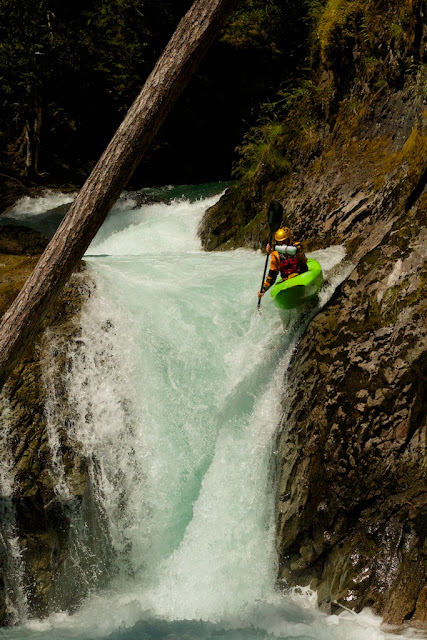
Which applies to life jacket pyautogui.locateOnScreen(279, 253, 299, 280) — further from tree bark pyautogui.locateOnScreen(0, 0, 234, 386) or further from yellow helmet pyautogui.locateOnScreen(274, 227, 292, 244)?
tree bark pyautogui.locateOnScreen(0, 0, 234, 386)

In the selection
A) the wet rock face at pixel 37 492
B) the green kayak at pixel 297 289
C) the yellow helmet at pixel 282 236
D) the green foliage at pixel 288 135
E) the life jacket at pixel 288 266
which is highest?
the green foliage at pixel 288 135

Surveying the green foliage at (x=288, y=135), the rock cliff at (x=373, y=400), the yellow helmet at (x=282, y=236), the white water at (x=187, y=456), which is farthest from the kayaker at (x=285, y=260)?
the green foliage at (x=288, y=135)

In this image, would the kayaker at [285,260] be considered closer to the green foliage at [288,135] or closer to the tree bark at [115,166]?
the tree bark at [115,166]

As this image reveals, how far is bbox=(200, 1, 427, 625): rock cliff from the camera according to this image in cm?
488

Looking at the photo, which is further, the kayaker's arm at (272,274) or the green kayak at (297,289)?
the kayaker's arm at (272,274)

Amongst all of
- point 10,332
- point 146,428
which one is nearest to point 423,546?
point 146,428

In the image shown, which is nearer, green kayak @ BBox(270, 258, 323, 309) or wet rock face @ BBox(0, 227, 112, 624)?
wet rock face @ BBox(0, 227, 112, 624)

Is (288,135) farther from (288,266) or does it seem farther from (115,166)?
(115,166)

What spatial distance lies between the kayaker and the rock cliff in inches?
24.0

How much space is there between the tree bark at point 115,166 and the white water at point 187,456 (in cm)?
177

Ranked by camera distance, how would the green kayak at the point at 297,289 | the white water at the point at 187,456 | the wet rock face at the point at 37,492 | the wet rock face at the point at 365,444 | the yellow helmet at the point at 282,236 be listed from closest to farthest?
the wet rock face at the point at 365,444 → the white water at the point at 187,456 → the wet rock face at the point at 37,492 → the green kayak at the point at 297,289 → the yellow helmet at the point at 282,236

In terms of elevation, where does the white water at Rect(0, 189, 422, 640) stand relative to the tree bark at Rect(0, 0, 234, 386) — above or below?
below

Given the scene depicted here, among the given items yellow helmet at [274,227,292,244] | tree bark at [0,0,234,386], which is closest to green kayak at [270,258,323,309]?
yellow helmet at [274,227,292,244]

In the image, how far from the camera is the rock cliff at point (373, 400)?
4.88 metres
